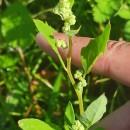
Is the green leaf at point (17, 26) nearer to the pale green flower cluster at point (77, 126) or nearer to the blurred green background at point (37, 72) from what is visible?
the blurred green background at point (37, 72)

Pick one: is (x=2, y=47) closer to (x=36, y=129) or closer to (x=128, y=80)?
(x=128, y=80)

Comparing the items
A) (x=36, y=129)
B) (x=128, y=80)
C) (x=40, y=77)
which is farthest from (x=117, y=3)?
(x=36, y=129)

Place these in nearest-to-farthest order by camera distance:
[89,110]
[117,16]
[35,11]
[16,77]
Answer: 1. [89,110]
2. [117,16]
3. [16,77]
4. [35,11]

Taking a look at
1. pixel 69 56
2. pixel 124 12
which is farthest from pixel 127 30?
pixel 69 56

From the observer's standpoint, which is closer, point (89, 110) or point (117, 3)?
point (89, 110)

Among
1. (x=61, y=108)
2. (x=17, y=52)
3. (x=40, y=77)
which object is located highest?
Result: (x=17, y=52)

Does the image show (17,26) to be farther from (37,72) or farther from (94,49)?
(94,49)
